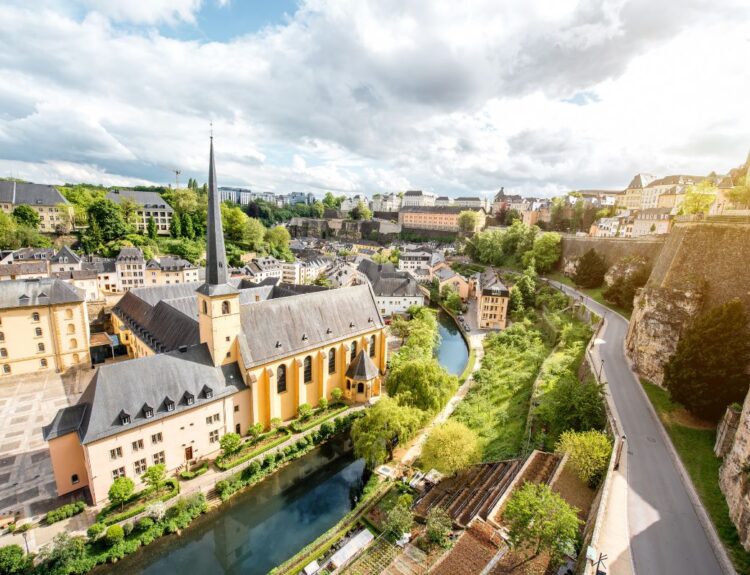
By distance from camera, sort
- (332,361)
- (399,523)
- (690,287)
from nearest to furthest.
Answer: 1. (399,523)
2. (690,287)
3. (332,361)

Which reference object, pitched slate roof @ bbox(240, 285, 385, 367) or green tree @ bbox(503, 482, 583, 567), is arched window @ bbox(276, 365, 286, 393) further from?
green tree @ bbox(503, 482, 583, 567)

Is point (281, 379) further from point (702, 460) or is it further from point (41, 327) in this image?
point (702, 460)

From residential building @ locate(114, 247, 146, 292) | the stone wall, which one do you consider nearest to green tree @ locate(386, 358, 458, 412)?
the stone wall

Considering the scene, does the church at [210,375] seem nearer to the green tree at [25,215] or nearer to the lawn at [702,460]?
the lawn at [702,460]

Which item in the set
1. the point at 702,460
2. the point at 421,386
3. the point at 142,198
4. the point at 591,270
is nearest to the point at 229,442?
the point at 421,386

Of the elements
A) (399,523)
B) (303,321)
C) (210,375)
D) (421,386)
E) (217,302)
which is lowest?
(399,523)

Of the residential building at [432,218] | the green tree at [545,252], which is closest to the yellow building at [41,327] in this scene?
the green tree at [545,252]

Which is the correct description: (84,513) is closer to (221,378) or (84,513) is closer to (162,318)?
(221,378)
